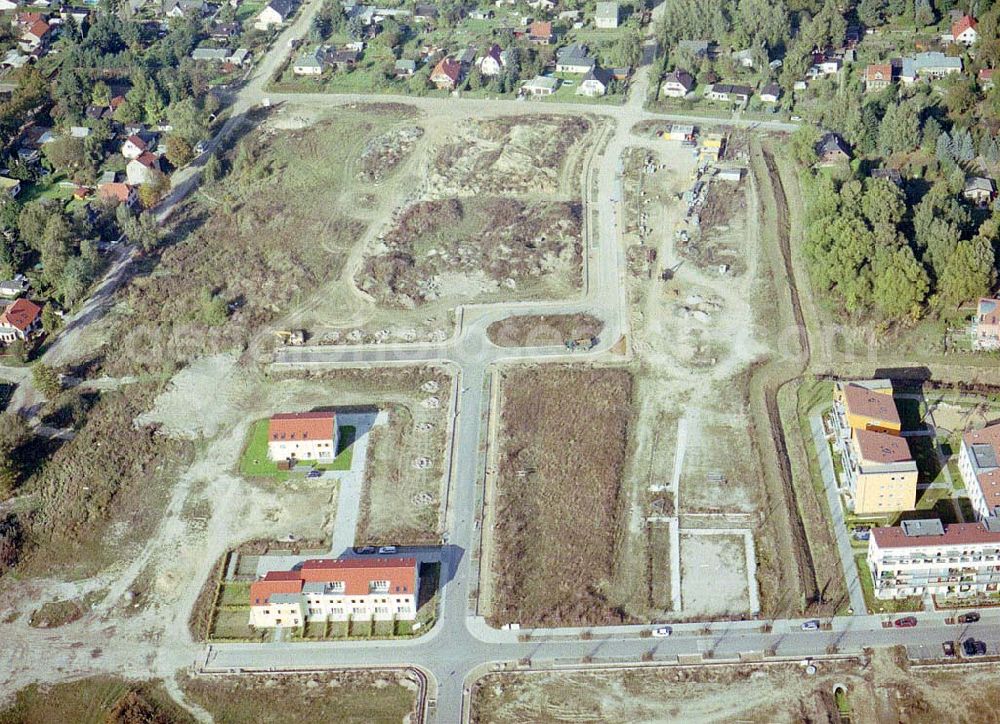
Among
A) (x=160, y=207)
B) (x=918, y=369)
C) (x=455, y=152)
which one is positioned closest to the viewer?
(x=918, y=369)

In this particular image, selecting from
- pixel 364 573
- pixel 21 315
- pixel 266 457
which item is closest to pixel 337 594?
pixel 364 573

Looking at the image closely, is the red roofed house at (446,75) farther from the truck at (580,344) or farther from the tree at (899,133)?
the truck at (580,344)

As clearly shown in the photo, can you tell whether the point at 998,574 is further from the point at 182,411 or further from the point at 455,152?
the point at 455,152

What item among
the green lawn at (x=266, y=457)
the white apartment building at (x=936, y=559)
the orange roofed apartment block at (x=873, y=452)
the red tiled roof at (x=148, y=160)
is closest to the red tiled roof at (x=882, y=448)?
the orange roofed apartment block at (x=873, y=452)

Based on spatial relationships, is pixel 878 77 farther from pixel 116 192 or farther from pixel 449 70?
pixel 116 192

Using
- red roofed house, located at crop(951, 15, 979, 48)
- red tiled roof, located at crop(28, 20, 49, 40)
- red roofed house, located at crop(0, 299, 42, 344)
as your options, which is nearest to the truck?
red roofed house, located at crop(0, 299, 42, 344)

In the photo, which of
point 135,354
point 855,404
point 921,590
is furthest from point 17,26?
point 921,590

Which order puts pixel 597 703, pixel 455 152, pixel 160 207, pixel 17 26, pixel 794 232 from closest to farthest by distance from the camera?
pixel 597 703 → pixel 794 232 → pixel 160 207 → pixel 455 152 → pixel 17 26
